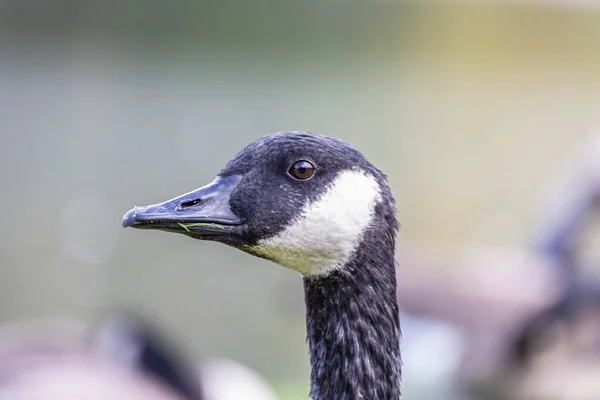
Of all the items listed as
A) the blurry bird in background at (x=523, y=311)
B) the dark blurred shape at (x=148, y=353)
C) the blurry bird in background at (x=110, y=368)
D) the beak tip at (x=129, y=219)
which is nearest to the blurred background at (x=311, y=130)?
the blurry bird in background at (x=523, y=311)

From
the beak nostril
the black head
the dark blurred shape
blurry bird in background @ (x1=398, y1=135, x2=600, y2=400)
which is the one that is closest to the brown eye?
the black head

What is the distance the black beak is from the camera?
202 cm

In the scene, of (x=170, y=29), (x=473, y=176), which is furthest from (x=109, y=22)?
(x=473, y=176)

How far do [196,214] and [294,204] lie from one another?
Answer: 0.78ft

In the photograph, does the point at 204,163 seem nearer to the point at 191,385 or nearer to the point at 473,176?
the point at 473,176

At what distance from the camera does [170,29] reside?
13.3 metres

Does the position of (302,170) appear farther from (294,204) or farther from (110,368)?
(110,368)

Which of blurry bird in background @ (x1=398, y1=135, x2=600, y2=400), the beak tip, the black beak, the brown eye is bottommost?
the beak tip

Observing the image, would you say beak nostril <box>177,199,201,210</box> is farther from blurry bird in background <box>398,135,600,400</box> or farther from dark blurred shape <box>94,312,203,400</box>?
blurry bird in background <box>398,135,600,400</box>

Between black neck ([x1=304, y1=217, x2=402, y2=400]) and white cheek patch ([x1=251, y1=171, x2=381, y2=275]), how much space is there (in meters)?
0.04

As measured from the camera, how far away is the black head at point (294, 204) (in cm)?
206

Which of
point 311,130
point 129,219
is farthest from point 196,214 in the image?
point 311,130

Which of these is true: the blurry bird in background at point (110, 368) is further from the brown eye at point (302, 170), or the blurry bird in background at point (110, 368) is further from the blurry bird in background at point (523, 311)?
the brown eye at point (302, 170)

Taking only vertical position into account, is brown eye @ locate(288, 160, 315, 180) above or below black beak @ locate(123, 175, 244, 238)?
above
